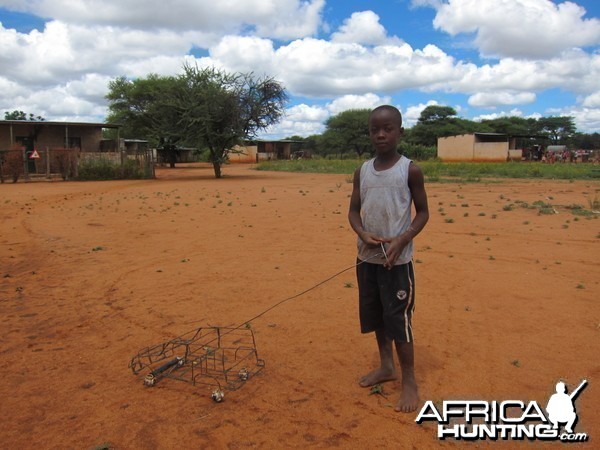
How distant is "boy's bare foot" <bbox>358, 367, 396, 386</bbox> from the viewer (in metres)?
3.08

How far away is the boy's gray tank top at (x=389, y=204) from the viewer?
9.20 feet

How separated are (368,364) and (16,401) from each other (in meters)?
2.25

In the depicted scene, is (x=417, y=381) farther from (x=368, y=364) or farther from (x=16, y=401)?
(x=16, y=401)

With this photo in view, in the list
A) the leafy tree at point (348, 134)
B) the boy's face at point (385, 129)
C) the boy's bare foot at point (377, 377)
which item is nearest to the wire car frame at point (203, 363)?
the boy's bare foot at point (377, 377)

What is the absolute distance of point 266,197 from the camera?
1463cm

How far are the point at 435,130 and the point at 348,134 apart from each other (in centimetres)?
1092

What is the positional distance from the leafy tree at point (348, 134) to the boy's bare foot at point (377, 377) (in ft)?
194

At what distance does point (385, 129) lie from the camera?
281 centimetres

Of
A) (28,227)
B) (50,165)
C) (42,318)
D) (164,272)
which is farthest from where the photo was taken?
(50,165)

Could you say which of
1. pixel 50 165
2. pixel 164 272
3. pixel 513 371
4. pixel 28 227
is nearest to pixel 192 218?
pixel 28 227

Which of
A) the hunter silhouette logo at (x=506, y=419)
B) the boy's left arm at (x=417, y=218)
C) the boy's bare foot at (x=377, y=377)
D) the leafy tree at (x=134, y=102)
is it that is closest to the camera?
the hunter silhouette logo at (x=506, y=419)

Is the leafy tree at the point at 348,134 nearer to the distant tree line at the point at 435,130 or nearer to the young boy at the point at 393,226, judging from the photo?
the distant tree line at the point at 435,130

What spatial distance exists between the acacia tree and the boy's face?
2246cm

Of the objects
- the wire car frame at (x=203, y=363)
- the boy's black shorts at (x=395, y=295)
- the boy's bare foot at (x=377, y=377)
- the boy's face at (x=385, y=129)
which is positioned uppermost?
the boy's face at (x=385, y=129)
